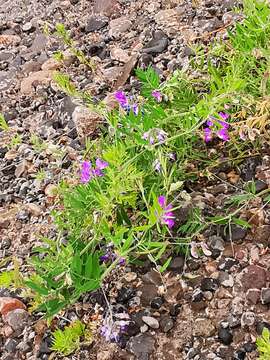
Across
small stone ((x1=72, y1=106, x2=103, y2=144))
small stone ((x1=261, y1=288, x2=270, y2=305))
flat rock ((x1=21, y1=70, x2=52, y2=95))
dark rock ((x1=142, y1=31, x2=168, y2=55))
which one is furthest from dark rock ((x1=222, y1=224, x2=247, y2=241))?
flat rock ((x1=21, y1=70, x2=52, y2=95))

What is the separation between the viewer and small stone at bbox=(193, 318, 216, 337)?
2053 mm

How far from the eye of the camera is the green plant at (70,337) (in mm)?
2098

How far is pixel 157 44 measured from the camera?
338 cm

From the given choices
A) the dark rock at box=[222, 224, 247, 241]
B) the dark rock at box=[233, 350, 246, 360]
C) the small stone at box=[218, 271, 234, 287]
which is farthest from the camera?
the dark rock at box=[222, 224, 247, 241]

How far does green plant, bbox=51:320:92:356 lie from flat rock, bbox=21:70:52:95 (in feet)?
5.57

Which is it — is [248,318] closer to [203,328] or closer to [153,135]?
[203,328]

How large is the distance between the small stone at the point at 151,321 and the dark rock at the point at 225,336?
205 mm

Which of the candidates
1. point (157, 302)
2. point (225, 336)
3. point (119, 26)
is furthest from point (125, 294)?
point (119, 26)

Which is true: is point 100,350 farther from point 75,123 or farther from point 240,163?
point 75,123

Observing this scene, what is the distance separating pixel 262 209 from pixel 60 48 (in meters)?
1.94

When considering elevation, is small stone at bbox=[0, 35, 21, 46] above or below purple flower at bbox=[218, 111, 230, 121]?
below

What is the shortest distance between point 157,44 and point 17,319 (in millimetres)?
1610

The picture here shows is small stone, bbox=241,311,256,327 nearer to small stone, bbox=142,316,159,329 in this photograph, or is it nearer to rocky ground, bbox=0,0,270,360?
rocky ground, bbox=0,0,270,360

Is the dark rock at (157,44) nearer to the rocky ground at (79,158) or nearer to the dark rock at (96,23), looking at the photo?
the rocky ground at (79,158)
